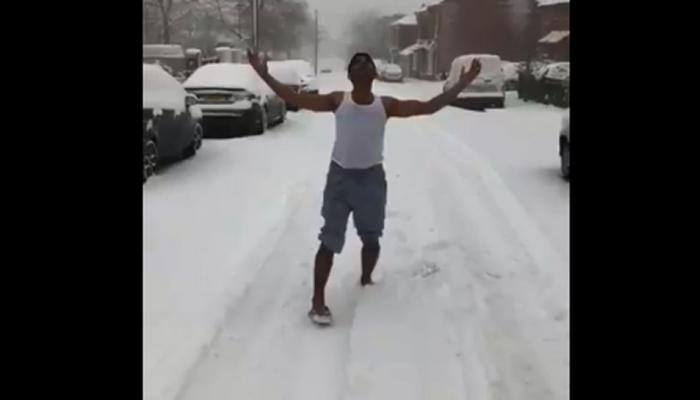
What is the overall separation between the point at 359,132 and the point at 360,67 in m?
0.39

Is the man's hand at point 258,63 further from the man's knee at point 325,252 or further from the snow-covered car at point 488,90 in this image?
the snow-covered car at point 488,90

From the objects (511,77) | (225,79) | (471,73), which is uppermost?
(511,77)

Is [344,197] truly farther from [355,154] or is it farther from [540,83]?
[540,83]

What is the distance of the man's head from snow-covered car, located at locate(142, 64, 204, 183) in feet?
18.8

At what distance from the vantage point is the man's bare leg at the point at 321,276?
16.5 ft

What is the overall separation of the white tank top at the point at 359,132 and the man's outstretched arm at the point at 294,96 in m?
0.07

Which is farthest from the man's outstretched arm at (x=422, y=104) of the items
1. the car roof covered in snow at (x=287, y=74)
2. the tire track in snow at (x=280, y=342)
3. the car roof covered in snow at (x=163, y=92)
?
the car roof covered in snow at (x=287, y=74)

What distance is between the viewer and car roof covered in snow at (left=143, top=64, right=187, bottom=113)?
1112cm

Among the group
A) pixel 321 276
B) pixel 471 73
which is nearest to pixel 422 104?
pixel 471 73

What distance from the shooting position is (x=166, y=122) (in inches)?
448
